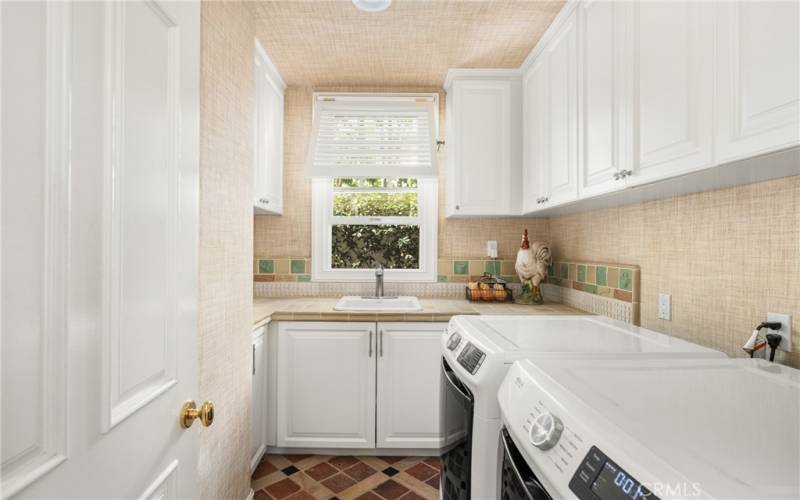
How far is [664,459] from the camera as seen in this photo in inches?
23.0

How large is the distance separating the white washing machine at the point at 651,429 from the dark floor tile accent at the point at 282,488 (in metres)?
1.45

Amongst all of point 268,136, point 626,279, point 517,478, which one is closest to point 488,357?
point 517,478

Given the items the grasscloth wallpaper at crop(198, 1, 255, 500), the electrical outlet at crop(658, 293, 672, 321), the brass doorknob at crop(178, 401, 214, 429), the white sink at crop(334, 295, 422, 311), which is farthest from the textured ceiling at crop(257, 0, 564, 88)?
the brass doorknob at crop(178, 401, 214, 429)

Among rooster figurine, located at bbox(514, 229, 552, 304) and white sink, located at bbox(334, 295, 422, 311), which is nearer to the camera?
rooster figurine, located at bbox(514, 229, 552, 304)

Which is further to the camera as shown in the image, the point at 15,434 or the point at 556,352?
the point at 556,352

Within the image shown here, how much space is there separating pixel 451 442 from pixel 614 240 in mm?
1327

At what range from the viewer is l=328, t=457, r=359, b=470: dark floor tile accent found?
230 centimetres

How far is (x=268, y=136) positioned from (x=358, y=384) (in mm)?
1611

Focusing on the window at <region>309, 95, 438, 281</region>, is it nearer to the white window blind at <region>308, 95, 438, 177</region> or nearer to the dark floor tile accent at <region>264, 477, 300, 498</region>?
the white window blind at <region>308, 95, 438, 177</region>

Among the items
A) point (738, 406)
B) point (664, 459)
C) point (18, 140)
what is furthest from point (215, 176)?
point (738, 406)

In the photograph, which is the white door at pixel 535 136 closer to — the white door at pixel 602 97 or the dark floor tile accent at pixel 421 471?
the white door at pixel 602 97

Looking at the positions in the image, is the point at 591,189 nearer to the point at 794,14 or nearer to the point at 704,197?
the point at 704,197

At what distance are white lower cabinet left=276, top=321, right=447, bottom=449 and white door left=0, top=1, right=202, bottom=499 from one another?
1440mm

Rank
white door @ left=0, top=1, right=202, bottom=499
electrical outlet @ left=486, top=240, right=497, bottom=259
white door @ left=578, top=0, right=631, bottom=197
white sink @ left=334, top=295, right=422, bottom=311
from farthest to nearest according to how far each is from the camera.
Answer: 1. electrical outlet @ left=486, top=240, right=497, bottom=259
2. white sink @ left=334, top=295, right=422, bottom=311
3. white door @ left=578, top=0, right=631, bottom=197
4. white door @ left=0, top=1, right=202, bottom=499
